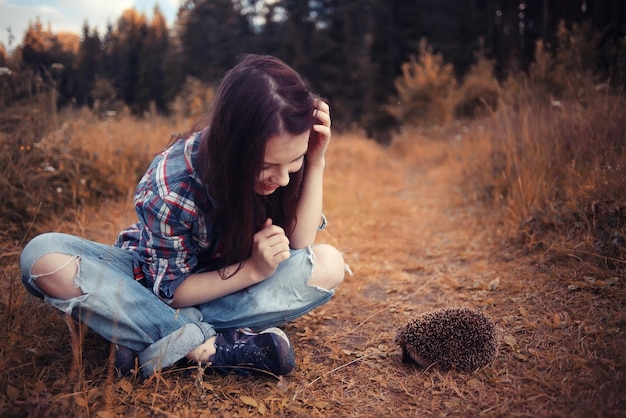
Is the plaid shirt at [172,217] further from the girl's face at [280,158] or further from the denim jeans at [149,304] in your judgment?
the girl's face at [280,158]

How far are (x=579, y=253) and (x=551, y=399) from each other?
1390mm

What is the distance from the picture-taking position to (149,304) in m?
1.73

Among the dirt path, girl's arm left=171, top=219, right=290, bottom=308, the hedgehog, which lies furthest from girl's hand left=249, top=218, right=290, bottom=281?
the hedgehog

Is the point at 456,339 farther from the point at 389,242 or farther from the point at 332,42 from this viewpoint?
the point at 332,42

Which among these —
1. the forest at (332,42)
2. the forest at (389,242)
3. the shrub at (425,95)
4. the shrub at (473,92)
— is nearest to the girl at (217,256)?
the forest at (389,242)

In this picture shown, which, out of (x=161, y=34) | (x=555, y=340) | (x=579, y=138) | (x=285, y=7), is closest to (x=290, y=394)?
(x=555, y=340)

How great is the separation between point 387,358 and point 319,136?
1.08 metres

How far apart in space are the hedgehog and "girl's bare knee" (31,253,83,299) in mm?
1381

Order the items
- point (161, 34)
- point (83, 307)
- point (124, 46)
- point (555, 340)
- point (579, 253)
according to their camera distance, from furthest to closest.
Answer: point (161, 34) < point (124, 46) < point (579, 253) < point (555, 340) < point (83, 307)

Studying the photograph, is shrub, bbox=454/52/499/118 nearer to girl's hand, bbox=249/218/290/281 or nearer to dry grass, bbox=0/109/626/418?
dry grass, bbox=0/109/626/418

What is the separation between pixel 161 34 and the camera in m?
9.42

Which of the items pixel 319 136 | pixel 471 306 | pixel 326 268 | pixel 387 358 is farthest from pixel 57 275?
pixel 471 306

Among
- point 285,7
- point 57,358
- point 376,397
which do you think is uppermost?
point 285,7

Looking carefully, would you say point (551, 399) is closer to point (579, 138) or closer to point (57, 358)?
point (57, 358)
